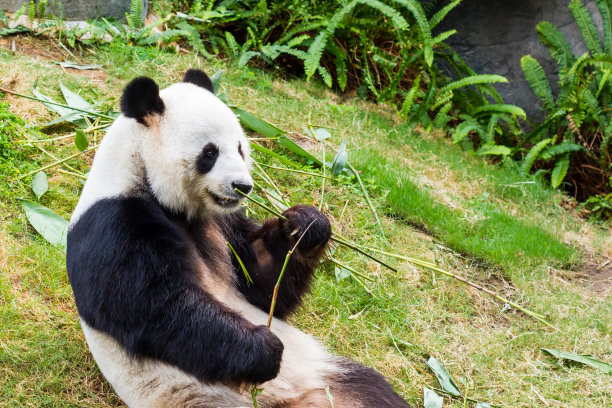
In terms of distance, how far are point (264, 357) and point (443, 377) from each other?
6.93 ft

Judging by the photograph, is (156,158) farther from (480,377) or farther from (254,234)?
(480,377)

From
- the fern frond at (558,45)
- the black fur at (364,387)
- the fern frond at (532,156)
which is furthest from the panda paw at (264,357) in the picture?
the fern frond at (558,45)

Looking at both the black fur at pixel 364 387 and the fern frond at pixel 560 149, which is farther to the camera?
the fern frond at pixel 560 149

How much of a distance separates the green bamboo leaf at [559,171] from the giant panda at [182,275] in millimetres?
6073

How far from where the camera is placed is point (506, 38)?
34.4 feet

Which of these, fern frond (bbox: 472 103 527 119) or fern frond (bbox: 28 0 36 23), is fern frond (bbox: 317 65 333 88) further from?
fern frond (bbox: 28 0 36 23)

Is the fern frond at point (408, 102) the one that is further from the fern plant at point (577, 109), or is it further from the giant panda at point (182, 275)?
the giant panda at point (182, 275)

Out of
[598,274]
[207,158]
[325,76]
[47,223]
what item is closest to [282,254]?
[207,158]

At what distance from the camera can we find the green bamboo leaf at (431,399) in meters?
4.52

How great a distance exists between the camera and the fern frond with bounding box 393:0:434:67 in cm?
922

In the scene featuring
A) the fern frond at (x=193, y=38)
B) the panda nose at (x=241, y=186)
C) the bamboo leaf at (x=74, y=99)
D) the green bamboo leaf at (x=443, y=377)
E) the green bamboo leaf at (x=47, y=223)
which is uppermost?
the panda nose at (x=241, y=186)

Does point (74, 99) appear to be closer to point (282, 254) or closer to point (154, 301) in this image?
point (282, 254)

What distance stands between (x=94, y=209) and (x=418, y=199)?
4.23 metres

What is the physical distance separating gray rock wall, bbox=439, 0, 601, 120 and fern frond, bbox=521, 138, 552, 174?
1330mm
